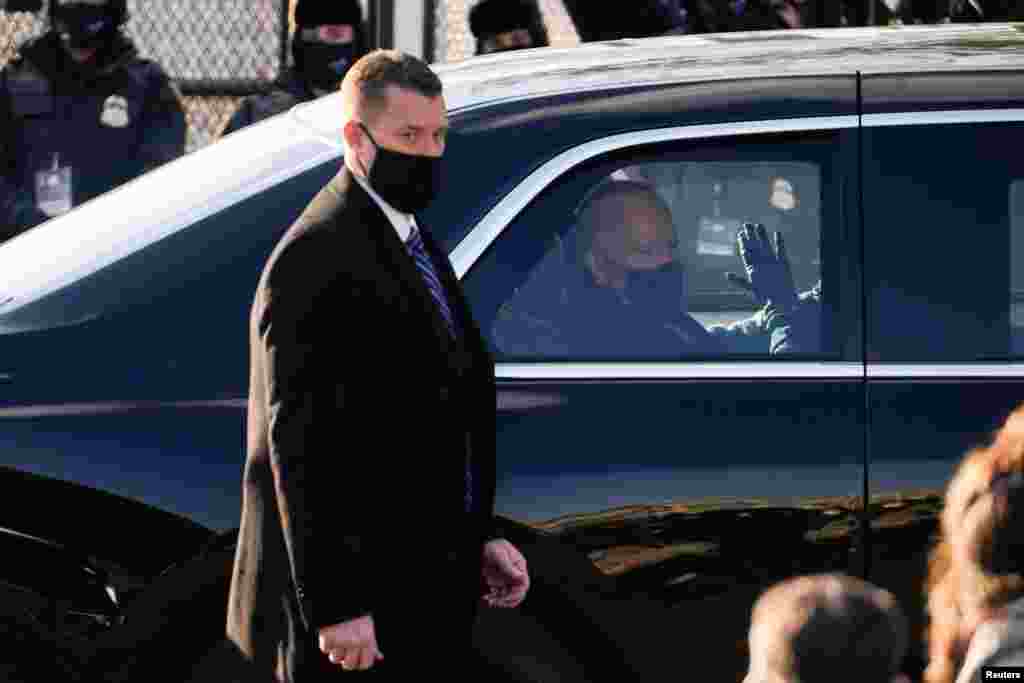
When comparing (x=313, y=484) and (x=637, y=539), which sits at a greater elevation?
(x=313, y=484)

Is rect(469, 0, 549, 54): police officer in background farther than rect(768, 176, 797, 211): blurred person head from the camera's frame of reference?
Yes

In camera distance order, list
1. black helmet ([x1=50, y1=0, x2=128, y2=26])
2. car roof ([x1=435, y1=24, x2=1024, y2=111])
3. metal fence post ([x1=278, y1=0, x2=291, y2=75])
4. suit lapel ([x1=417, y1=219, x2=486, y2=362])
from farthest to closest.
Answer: metal fence post ([x1=278, y1=0, x2=291, y2=75]), black helmet ([x1=50, y1=0, x2=128, y2=26]), car roof ([x1=435, y1=24, x2=1024, y2=111]), suit lapel ([x1=417, y1=219, x2=486, y2=362])

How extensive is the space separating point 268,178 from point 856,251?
3.61ft

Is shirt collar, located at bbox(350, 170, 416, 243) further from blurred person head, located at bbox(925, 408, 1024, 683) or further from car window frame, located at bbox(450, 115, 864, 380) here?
blurred person head, located at bbox(925, 408, 1024, 683)

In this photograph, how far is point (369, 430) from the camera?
3422 millimetres

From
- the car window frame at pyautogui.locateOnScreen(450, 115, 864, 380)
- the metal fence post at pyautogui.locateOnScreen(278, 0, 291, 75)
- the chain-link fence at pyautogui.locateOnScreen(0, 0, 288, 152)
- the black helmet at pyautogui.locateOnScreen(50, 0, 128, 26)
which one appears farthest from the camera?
the chain-link fence at pyautogui.locateOnScreen(0, 0, 288, 152)

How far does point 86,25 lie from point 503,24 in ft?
5.23

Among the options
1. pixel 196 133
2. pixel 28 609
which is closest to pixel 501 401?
pixel 28 609

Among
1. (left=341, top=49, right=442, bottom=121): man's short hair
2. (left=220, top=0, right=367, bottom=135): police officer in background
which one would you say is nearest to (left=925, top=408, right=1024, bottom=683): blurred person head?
(left=341, top=49, right=442, bottom=121): man's short hair

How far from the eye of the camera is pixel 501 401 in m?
4.03

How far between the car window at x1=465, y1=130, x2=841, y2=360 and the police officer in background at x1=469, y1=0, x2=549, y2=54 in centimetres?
456

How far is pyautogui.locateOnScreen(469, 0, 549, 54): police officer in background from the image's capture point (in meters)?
8.72

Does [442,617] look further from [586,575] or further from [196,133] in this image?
[196,133]

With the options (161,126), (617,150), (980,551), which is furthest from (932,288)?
(161,126)
